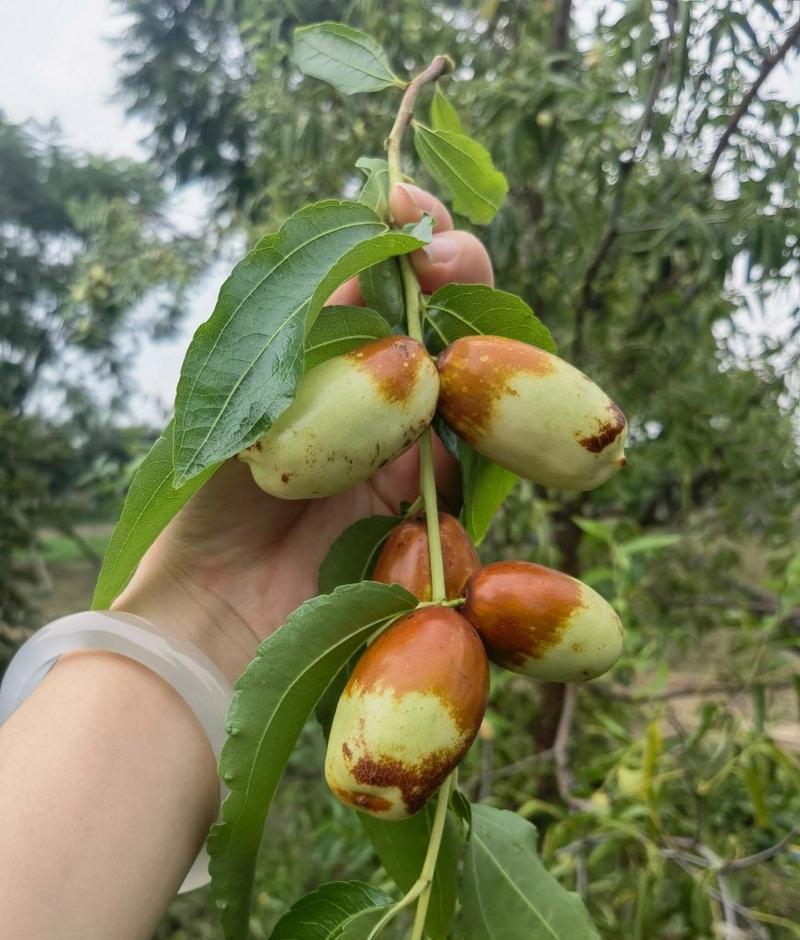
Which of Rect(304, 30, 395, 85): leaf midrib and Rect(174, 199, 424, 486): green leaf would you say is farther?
Rect(304, 30, 395, 85): leaf midrib

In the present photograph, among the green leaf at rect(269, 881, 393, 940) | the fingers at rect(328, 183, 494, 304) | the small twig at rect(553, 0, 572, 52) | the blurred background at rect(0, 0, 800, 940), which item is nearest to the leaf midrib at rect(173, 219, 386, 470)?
the fingers at rect(328, 183, 494, 304)

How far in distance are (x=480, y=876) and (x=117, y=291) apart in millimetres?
3083

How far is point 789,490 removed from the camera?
2455 mm

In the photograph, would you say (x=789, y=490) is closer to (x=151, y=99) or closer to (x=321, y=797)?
(x=321, y=797)

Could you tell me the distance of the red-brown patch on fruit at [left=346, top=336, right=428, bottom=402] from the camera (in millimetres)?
480

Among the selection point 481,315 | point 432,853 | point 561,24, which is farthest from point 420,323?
point 561,24

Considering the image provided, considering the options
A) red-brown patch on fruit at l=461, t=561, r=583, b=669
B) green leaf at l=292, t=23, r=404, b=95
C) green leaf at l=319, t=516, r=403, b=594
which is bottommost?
green leaf at l=319, t=516, r=403, b=594

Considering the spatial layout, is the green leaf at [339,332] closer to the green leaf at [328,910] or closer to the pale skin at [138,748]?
the pale skin at [138,748]

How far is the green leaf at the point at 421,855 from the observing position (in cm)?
56

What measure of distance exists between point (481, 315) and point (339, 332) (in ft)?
0.40

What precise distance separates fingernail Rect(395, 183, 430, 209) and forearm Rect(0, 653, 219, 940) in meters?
0.45

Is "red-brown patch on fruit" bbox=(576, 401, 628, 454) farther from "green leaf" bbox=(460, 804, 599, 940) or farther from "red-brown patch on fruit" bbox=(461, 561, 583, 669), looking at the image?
"green leaf" bbox=(460, 804, 599, 940)

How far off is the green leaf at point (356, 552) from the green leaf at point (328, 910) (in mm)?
203

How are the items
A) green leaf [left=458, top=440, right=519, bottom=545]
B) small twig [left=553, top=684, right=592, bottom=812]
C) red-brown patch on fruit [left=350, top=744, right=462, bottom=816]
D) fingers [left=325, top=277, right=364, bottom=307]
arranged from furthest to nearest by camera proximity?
small twig [left=553, top=684, right=592, bottom=812], fingers [left=325, top=277, right=364, bottom=307], green leaf [left=458, top=440, right=519, bottom=545], red-brown patch on fruit [left=350, top=744, right=462, bottom=816]
